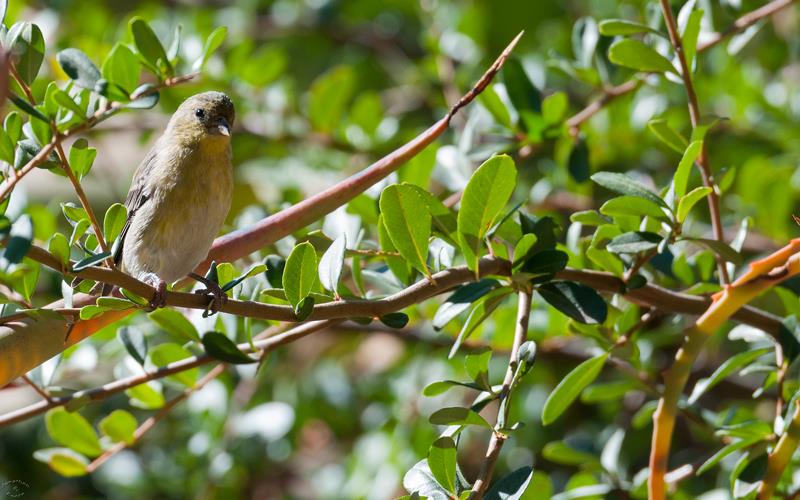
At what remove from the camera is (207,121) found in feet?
8.74

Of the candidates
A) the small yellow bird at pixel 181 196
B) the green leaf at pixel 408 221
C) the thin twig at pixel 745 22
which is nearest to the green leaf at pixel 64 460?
the small yellow bird at pixel 181 196

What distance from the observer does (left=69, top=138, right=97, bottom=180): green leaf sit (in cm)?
154

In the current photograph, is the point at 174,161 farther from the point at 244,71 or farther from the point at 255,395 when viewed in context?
the point at 255,395

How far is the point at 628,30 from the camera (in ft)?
6.23

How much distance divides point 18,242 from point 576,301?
34.7 inches

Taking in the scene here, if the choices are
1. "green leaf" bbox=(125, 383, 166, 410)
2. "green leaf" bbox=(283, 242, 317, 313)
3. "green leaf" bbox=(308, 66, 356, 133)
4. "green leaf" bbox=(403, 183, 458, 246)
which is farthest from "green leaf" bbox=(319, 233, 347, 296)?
"green leaf" bbox=(308, 66, 356, 133)

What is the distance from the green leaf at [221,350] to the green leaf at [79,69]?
48 centimetres

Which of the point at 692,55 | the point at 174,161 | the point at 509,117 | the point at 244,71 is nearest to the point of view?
the point at 692,55

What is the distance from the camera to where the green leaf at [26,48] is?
1563mm

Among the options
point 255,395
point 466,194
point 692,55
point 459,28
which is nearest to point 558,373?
point 255,395

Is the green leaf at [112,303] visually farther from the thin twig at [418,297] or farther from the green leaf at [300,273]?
the green leaf at [300,273]

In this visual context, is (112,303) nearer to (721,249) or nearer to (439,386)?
(439,386)

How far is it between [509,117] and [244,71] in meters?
1.36

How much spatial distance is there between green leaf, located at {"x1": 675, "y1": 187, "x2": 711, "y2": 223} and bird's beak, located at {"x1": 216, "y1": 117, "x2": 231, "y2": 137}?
1.38 metres
